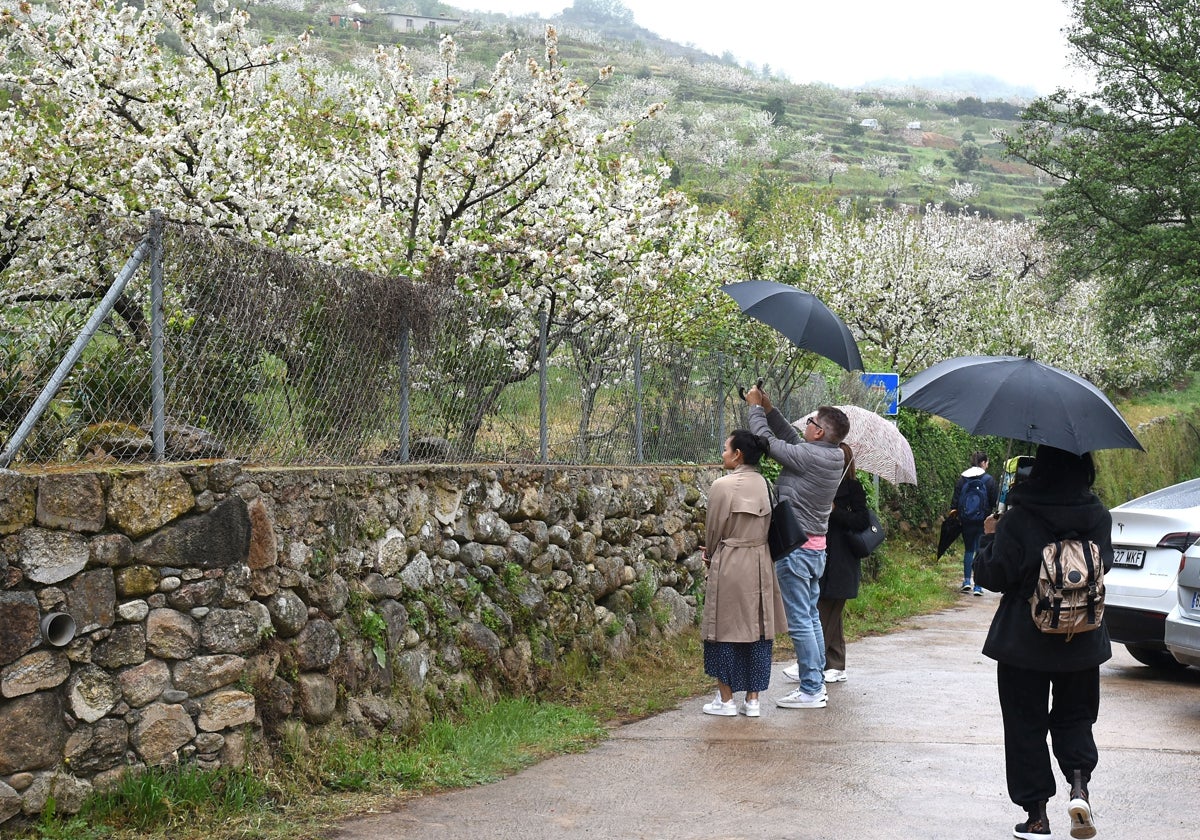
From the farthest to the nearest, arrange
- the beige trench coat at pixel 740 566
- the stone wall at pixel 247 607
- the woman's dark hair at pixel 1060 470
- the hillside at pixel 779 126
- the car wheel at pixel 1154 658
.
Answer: the hillside at pixel 779 126, the car wheel at pixel 1154 658, the beige trench coat at pixel 740 566, the woman's dark hair at pixel 1060 470, the stone wall at pixel 247 607

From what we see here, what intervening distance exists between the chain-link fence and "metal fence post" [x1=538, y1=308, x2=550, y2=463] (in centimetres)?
2

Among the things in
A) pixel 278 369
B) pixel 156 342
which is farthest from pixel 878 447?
pixel 156 342

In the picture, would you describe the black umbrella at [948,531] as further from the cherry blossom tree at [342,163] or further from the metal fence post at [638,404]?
the metal fence post at [638,404]

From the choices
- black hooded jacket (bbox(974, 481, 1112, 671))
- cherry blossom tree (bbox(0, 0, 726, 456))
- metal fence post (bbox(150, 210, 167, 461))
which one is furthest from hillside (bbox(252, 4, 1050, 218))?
black hooded jacket (bbox(974, 481, 1112, 671))

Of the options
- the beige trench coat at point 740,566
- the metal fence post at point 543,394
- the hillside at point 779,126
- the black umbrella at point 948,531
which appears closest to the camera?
Result: the beige trench coat at point 740,566

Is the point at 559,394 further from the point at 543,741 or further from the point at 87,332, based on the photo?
the point at 87,332

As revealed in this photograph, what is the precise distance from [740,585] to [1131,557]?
11.5 feet

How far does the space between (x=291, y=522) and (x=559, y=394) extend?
388 cm

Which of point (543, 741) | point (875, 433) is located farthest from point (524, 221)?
point (543, 741)

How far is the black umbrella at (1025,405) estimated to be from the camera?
529cm

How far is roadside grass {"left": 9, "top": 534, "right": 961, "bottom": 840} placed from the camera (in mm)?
5270

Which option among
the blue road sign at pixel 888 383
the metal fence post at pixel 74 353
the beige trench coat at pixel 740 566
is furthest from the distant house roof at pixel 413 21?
the metal fence post at pixel 74 353

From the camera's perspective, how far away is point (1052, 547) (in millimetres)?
5320

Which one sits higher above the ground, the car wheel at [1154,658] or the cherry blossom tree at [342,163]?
the cherry blossom tree at [342,163]
